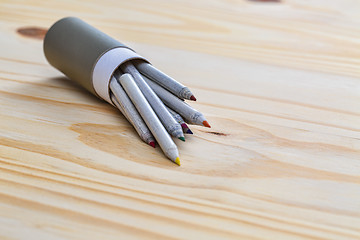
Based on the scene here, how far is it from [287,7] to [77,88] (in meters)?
0.55

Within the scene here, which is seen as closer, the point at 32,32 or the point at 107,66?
the point at 107,66

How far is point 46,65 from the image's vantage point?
0.65 m

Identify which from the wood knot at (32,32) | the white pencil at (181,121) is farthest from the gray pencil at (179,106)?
the wood knot at (32,32)

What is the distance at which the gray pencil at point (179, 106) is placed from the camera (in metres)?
0.46

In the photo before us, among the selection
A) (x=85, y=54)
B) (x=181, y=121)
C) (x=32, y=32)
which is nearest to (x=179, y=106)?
(x=181, y=121)

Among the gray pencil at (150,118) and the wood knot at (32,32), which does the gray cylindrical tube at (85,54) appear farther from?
the wood knot at (32,32)

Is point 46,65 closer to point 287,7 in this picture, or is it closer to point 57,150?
point 57,150

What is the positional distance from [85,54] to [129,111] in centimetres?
10

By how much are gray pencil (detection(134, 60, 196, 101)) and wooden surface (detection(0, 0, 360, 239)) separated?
0.05 m

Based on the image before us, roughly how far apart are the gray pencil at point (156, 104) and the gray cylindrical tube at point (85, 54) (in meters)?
0.02

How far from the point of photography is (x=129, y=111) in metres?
0.48

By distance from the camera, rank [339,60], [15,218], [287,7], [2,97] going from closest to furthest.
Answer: [15,218] < [2,97] < [339,60] < [287,7]

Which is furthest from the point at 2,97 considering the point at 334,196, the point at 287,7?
the point at 287,7

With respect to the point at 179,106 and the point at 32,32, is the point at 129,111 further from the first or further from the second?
the point at 32,32
